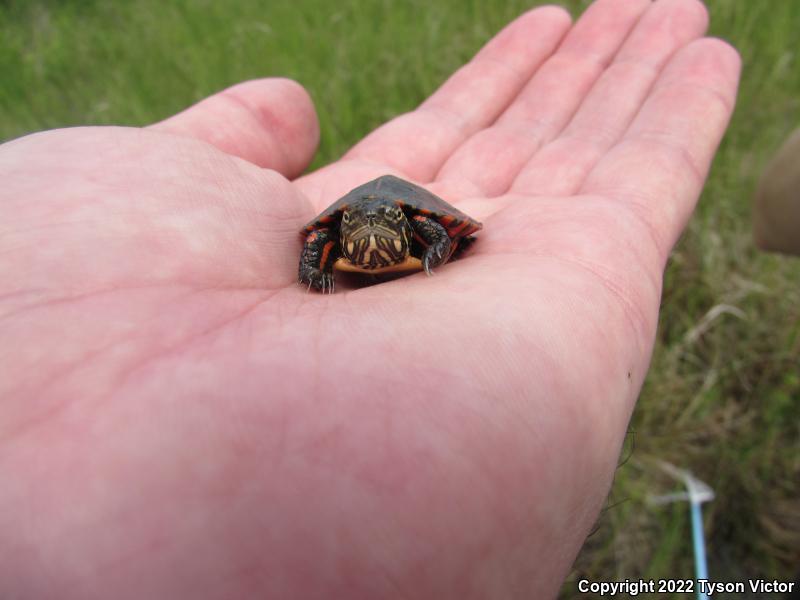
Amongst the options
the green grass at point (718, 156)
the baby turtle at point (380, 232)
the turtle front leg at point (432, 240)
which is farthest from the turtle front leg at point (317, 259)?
the green grass at point (718, 156)

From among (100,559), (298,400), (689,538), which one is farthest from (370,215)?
(689,538)

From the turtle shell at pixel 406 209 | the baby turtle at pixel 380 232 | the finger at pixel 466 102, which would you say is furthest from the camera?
the finger at pixel 466 102

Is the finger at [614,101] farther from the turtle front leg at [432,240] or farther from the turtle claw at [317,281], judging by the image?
the turtle claw at [317,281]

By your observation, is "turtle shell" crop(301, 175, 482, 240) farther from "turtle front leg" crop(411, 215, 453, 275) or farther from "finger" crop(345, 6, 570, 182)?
"finger" crop(345, 6, 570, 182)

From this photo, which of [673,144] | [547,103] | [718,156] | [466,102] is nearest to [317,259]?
[673,144]

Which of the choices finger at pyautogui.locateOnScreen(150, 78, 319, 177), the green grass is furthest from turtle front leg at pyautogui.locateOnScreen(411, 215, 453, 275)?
the green grass

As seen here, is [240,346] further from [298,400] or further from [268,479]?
[268,479]
